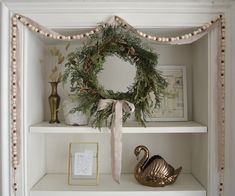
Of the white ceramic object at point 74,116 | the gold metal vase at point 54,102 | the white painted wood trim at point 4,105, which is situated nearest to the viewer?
the white painted wood trim at point 4,105

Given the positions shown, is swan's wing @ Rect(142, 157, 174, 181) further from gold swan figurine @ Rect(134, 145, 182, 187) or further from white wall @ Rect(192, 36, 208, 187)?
white wall @ Rect(192, 36, 208, 187)

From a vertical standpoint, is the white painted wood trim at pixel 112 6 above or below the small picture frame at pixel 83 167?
above

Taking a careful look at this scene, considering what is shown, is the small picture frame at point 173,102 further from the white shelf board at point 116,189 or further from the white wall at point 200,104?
the white shelf board at point 116,189

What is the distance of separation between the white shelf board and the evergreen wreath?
308mm

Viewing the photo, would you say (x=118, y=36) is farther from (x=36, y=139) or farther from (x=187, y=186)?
(x=187, y=186)

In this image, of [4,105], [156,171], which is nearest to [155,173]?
[156,171]

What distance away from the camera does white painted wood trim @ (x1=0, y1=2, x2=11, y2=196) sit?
1250 millimetres

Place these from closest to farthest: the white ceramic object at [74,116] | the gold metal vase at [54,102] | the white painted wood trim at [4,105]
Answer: the white painted wood trim at [4,105] < the white ceramic object at [74,116] < the gold metal vase at [54,102]

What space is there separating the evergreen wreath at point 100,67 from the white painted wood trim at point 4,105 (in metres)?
0.29

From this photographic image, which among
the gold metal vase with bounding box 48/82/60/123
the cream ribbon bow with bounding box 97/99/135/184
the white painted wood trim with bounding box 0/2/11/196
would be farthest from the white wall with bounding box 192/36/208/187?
the white painted wood trim with bounding box 0/2/11/196

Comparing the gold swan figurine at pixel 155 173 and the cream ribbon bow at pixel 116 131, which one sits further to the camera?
the gold swan figurine at pixel 155 173

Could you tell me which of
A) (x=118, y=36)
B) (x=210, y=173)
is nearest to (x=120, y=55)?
(x=118, y=36)

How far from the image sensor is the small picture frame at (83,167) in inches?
56.2

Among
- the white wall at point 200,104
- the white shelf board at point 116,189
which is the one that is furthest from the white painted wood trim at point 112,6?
the white shelf board at point 116,189
